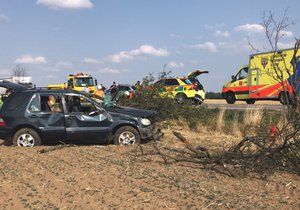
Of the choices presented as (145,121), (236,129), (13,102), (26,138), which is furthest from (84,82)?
(26,138)

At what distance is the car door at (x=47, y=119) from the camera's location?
10.9 metres

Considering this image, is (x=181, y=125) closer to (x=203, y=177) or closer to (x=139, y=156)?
(x=139, y=156)

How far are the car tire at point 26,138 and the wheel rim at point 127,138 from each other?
187cm

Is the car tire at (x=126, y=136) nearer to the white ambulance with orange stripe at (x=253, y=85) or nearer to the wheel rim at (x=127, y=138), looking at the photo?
the wheel rim at (x=127, y=138)

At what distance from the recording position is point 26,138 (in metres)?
10.8

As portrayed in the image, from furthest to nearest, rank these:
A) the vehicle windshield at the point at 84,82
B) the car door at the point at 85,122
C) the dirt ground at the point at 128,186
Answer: the vehicle windshield at the point at 84,82 < the car door at the point at 85,122 < the dirt ground at the point at 128,186

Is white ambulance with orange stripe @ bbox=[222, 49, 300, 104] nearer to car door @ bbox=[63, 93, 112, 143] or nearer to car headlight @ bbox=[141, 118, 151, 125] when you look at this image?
car headlight @ bbox=[141, 118, 151, 125]

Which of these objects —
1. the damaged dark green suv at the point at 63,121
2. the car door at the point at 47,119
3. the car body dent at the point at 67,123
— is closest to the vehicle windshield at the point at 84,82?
the damaged dark green suv at the point at 63,121

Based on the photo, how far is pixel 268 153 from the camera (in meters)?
7.54

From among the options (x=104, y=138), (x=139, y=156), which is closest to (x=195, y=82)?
(x=104, y=138)

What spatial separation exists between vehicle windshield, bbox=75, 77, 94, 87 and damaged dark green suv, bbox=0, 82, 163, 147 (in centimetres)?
2341

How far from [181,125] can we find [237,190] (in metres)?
9.45

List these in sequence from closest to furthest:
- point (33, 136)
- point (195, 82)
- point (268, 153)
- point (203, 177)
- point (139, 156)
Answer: point (203, 177)
point (268, 153)
point (139, 156)
point (33, 136)
point (195, 82)

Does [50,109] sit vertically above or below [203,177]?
above
